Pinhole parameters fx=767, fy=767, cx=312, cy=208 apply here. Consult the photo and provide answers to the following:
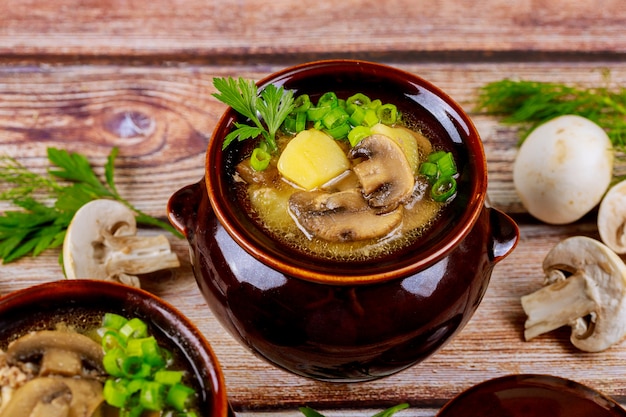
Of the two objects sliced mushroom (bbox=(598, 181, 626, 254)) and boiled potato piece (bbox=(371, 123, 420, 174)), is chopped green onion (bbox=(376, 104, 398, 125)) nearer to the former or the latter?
boiled potato piece (bbox=(371, 123, 420, 174))

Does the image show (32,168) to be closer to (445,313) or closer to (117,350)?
(117,350)

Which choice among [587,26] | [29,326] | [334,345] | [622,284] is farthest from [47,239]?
[587,26]

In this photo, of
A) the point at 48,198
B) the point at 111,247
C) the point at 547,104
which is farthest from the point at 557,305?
the point at 48,198

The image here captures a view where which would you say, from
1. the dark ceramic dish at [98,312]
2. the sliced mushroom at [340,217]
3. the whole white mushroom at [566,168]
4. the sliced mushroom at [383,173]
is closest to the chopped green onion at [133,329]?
the dark ceramic dish at [98,312]

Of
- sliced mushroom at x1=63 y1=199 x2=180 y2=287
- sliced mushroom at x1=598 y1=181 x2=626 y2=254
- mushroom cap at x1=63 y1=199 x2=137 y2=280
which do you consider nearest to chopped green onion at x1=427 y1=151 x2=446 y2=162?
sliced mushroom at x1=598 y1=181 x2=626 y2=254

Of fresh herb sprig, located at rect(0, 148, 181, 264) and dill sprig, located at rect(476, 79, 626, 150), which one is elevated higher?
dill sprig, located at rect(476, 79, 626, 150)

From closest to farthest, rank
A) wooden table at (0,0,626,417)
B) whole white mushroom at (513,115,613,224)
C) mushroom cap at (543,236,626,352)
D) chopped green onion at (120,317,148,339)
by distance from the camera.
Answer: chopped green onion at (120,317,148,339) → mushroom cap at (543,236,626,352) → wooden table at (0,0,626,417) → whole white mushroom at (513,115,613,224)

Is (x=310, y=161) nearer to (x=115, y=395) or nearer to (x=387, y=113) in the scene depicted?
(x=387, y=113)
